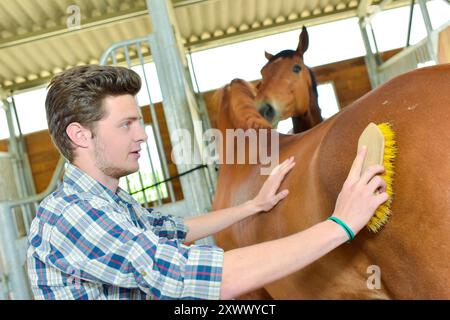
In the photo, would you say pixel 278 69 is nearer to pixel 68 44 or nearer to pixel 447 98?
pixel 447 98

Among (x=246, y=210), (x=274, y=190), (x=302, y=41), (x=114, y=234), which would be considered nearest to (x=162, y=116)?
(x=302, y=41)

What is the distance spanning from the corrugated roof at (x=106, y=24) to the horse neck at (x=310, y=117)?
111 inches

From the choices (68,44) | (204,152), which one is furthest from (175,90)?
(68,44)

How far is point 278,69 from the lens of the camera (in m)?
2.91

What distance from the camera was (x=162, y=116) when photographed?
7355 mm

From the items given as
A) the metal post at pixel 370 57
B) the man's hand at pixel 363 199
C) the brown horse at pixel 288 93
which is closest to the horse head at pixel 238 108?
the brown horse at pixel 288 93

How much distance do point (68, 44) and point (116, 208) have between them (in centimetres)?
563

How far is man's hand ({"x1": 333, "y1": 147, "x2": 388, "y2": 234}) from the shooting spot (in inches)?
35.9

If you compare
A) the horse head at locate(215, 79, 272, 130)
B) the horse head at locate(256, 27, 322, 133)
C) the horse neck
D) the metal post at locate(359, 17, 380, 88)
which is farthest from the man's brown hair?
the metal post at locate(359, 17, 380, 88)

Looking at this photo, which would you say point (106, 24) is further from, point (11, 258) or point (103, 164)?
point (103, 164)

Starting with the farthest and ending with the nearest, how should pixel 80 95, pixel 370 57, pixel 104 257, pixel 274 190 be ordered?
pixel 370 57
pixel 274 190
pixel 80 95
pixel 104 257

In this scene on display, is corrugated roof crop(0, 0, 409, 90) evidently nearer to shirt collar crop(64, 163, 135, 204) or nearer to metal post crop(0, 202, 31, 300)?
metal post crop(0, 202, 31, 300)

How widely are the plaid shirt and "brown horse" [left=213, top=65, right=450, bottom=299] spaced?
0.37 meters

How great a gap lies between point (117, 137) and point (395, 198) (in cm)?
61
